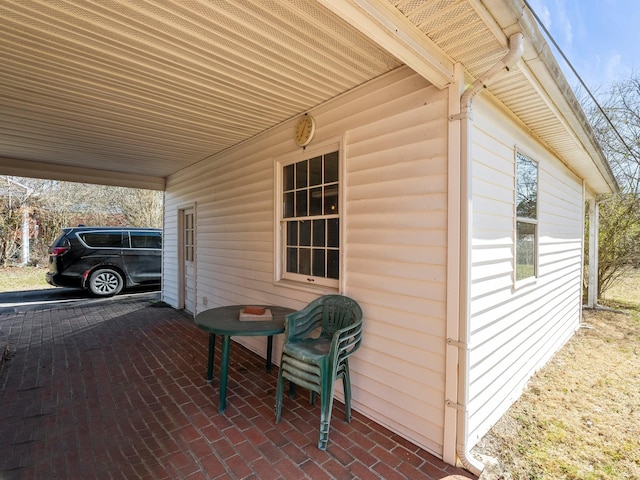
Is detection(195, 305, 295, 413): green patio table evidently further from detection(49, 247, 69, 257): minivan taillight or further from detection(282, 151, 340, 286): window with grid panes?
detection(49, 247, 69, 257): minivan taillight

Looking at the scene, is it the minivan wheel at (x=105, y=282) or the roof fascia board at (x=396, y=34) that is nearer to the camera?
the roof fascia board at (x=396, y=34)

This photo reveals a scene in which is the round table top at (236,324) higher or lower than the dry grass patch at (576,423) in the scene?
higher

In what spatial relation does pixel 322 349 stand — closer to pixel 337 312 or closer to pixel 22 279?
pixel 337 312

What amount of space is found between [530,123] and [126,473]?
4.31 meters

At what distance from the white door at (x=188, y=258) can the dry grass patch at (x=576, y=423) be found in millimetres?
5053

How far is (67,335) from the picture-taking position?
14.9 ft

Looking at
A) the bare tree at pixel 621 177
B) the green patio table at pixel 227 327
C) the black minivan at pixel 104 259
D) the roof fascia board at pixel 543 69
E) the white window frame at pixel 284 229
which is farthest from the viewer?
the black minivan at pixel 104 259

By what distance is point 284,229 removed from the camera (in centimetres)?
362

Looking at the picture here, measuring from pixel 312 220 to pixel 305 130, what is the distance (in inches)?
36.5

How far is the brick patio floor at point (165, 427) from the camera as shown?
192 cm

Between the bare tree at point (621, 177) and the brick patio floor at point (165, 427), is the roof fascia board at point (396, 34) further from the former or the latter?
the bare tree at point (621, 177)

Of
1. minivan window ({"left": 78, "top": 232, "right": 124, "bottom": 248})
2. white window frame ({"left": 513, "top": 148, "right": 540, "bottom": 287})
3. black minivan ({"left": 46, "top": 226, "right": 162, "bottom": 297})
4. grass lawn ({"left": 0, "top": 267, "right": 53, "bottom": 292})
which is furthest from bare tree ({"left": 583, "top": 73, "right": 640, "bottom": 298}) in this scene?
grass lawn ({"left": 0, "top": 267, "right": 53, "bottom": 292})

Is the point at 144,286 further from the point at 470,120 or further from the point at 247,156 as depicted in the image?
the point at 470,120

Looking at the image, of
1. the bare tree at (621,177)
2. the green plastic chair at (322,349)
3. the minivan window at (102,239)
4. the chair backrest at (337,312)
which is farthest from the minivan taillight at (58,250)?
the bare tree at (621,177)
